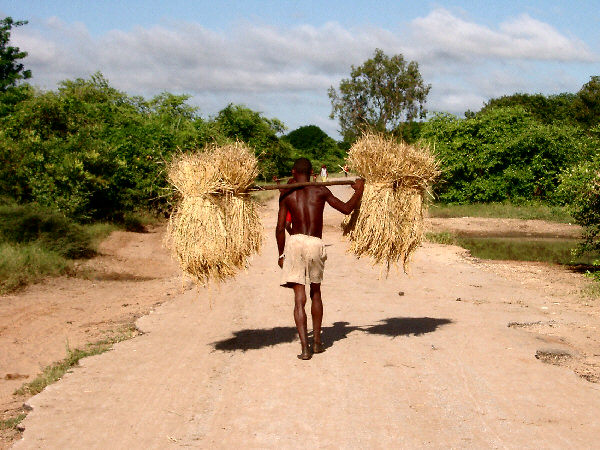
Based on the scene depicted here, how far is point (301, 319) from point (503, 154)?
21.0 metres

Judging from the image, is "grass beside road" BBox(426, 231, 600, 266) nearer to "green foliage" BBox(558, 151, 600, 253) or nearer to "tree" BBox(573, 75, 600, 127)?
"green foliage" BBox(558, 151, 600, 253)

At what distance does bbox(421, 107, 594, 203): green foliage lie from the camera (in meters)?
25.2

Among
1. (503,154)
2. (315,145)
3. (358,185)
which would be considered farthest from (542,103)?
(358,185)

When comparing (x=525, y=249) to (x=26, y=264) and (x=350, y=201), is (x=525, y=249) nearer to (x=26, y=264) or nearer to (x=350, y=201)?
(x=26, y=264)

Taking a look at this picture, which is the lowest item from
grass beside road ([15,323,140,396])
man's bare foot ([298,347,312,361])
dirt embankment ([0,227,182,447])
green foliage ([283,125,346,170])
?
dirt embankment ([0,227,182,447])

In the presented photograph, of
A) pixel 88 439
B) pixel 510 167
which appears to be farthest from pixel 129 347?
pixel 510 167

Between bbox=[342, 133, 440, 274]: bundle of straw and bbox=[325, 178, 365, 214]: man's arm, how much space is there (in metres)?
0.08

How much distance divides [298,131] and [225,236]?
88.9 metres

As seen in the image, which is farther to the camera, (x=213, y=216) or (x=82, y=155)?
(x=82, y=155)

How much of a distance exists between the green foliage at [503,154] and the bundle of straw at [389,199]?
61.7 feet

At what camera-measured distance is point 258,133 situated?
31.4 metres

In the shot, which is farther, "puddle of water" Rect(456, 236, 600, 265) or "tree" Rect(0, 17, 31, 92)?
"tree" Rect(0, 17, 31, 92)

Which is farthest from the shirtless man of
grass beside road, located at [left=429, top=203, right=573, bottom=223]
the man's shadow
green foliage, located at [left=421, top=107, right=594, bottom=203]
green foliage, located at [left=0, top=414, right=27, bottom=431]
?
green foliage, located at [left=421, top=107, right=594, bottom=203]

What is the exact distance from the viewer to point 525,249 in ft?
60.2
